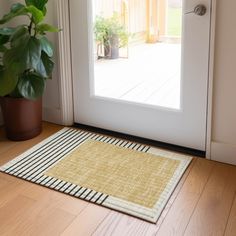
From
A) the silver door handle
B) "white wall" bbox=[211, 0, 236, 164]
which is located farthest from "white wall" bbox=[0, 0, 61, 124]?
"white wall" bbox=[211, 0, 236, 164]

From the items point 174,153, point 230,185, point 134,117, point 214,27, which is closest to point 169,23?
point 214,27

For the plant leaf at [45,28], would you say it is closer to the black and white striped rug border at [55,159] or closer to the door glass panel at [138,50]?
the door glass panel at [138,50]

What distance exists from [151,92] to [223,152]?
64cm

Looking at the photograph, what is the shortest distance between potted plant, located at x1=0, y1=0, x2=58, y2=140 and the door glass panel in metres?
0.38

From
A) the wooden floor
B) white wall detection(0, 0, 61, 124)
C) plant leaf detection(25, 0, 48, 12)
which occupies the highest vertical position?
plant leaf detection(25, 0, 48, 12)

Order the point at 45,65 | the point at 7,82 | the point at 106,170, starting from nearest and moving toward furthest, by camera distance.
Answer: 1. the point at 106,170
2. the point at 7,82
3. the point at 45,65

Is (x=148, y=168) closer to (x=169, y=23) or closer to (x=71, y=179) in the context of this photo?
(x=71, y=179)

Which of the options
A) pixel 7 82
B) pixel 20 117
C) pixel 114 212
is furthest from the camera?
pixel 20 117

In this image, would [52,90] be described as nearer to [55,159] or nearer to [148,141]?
[55,159]

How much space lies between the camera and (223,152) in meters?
2.12

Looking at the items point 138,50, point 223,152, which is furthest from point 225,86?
point 138,50

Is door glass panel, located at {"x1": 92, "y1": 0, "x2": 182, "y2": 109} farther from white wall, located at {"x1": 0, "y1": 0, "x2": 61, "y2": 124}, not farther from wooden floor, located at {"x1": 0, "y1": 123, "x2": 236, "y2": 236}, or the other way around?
wooden floor, located at {"x1": 0, "y1": 123, "x2": 236, "y2": 236}

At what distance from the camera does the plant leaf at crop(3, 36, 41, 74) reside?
6.72ft

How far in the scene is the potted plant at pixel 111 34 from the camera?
2424 mm
